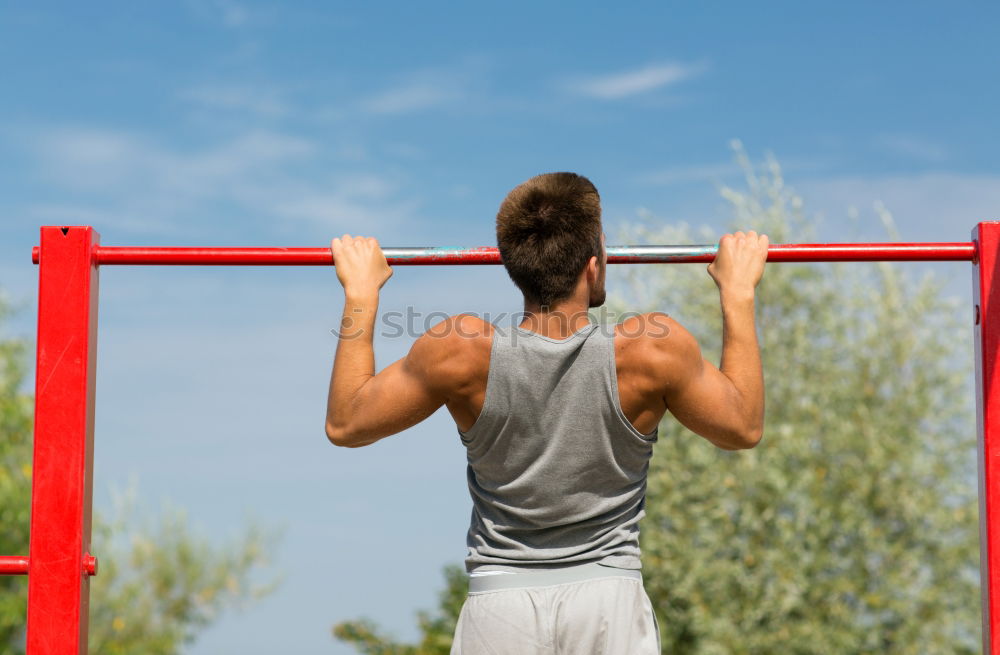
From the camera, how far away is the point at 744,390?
92.6 inches

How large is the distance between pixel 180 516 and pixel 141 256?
15157mm

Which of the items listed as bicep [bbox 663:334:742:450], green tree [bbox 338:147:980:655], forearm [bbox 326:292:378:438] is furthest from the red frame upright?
green tree [bbox 338:147:980:655]

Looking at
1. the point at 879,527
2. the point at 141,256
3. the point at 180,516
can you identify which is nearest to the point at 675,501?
the point at 879,527

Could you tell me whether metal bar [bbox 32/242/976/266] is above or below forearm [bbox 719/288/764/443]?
above

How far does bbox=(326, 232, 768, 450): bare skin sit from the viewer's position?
221 centimetres

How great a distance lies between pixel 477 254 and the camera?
3027 mm

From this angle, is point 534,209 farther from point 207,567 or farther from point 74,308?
point 207,567

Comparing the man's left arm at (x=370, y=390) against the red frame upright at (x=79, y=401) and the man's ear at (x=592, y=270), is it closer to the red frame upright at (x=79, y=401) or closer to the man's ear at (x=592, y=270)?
the man's ear at (x=592, y=270)

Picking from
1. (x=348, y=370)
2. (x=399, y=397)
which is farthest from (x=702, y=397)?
(x=348, y=370)


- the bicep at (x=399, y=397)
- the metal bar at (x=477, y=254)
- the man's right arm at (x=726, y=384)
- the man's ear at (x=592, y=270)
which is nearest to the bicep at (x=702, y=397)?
the man's right arm at (x=726, y=384)

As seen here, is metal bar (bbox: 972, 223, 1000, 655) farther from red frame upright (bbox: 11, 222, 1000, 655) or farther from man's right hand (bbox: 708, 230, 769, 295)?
man's right hand (bbox: 708, 230, 769, 295)

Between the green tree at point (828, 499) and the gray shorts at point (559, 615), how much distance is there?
28.3 ft

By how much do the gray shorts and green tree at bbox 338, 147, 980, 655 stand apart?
8619 mm

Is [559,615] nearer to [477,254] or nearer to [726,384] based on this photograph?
[726,384]
